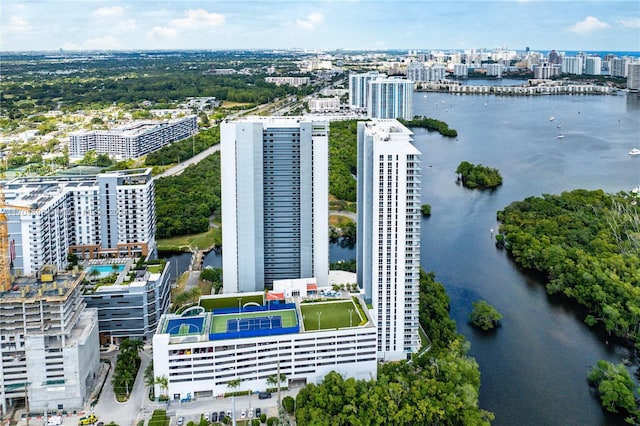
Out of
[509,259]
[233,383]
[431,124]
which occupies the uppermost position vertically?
[431,124]

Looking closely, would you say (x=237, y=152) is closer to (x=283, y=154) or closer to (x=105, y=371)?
(x=283, y=154)

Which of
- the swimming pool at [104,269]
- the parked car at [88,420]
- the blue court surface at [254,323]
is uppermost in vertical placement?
the swimming pool at [104,269]

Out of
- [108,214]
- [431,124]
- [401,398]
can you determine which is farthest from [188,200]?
[431,124]

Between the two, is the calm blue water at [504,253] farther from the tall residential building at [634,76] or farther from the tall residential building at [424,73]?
the tall residential building at [424,73]

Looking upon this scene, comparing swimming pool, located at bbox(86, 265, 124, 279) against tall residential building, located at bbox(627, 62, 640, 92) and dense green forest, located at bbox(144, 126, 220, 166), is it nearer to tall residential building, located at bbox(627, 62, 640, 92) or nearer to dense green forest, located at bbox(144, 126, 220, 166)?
dense green forest, located at bbox(144, 126, 220, 166)

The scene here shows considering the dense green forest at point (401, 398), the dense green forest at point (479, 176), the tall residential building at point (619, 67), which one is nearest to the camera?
the dense green forest at point (401, 398)

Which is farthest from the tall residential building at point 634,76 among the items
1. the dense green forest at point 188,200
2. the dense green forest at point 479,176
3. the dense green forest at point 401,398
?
the dense green forest at point 401,398

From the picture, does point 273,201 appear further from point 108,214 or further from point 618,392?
point 618,392
